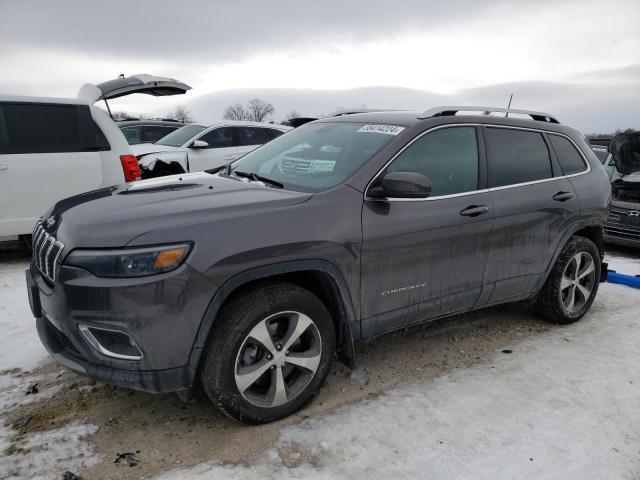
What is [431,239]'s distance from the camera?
3033 mm

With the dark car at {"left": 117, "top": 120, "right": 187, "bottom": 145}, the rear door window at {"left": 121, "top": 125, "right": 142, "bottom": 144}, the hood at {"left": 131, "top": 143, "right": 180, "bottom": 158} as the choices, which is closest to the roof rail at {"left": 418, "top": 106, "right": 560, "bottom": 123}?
the hood at {"left": 131, "top": 143, "right": 180, "bottom": 158}

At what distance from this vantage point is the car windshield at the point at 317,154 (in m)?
3.01

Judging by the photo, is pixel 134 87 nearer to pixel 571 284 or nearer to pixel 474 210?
pixel 474 210

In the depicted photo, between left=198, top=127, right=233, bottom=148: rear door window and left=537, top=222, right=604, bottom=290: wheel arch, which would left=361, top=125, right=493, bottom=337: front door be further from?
left=198, top=127, right=233, bottom=148: rear door window

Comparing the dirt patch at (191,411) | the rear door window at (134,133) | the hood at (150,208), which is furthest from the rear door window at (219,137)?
the dirt patch at (191,411)

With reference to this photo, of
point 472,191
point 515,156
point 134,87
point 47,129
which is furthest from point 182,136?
point 472,191

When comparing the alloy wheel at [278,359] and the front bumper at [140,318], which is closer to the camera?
the front bumper at [140,318]

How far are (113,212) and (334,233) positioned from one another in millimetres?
1147

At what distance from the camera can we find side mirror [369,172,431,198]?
8.98 ft

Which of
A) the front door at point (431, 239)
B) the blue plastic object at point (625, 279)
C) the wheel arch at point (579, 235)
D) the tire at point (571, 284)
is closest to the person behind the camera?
the front door at point (431, 239)

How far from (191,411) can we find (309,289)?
3.22 ft

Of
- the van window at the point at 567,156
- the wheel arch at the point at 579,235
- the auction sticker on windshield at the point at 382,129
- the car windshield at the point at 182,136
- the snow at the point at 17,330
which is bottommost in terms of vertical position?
the snow at the point at 17,330

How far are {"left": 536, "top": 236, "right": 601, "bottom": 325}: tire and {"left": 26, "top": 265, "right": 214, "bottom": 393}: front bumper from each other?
9.86 feet

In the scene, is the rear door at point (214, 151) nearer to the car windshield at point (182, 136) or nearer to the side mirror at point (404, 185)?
the car windshield at point (182, 136)
